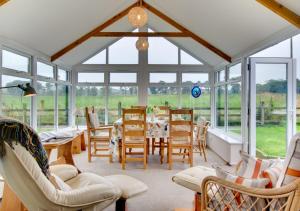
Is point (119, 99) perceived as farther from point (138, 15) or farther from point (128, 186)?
point (128, 186)

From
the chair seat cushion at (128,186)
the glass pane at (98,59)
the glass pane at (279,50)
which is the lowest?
the chair seat cushion at (128,186)

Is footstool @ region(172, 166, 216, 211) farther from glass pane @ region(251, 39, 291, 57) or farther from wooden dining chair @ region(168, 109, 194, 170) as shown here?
glass pane @ region(251, 39, 291, 57)

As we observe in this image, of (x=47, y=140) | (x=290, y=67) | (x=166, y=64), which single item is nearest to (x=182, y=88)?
(x=166, y=64)

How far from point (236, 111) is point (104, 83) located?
3.95 m

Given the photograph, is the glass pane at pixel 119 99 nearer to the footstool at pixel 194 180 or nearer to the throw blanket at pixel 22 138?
the footstool at pixel 194 180

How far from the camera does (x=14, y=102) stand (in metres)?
3.92

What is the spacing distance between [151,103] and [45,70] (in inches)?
124

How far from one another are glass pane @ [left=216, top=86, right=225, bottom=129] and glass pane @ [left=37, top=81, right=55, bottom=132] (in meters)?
4.40

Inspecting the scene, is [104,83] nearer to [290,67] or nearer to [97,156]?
[97,156]

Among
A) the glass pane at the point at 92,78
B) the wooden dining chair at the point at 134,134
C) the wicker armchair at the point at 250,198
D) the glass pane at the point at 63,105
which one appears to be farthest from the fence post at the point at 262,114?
the glass pane at the point at 63,105

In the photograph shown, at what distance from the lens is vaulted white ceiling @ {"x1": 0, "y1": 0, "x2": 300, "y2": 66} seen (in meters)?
3.26

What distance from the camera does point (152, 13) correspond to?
5551 millimetres

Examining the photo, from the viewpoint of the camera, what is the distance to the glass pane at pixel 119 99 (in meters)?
6.96

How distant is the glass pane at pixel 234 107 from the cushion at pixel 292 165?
364 centimetres
